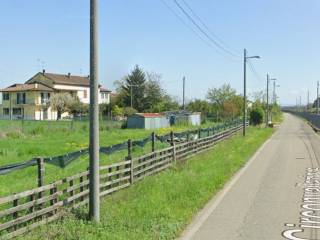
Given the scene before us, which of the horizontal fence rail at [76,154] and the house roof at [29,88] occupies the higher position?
the house roof at [29,88]

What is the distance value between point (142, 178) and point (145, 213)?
205 inches

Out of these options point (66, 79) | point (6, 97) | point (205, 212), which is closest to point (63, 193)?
point (205, 212)

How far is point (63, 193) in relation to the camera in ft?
32.3

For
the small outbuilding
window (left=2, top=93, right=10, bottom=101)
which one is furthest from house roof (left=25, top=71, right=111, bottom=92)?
the small outbuilding

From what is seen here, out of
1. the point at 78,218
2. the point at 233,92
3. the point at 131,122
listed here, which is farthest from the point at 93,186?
the point at 233,92

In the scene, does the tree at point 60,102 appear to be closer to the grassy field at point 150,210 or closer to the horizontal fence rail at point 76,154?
the horizontal fence rail at point 76,154

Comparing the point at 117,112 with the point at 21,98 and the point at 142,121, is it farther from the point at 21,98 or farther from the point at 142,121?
the point at 142,121

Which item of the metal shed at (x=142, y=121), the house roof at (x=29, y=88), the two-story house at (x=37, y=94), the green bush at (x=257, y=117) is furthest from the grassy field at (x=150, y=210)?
the house roof at (x=29, y=88)

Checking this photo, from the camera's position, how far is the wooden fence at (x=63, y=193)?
26.2 ft

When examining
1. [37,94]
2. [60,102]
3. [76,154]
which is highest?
[37,94]

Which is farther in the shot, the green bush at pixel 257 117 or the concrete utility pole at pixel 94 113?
the green bush at pixel 257 117

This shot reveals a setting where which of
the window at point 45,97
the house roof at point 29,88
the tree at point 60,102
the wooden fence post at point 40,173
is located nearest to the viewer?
the wooden fence post at point 40,173

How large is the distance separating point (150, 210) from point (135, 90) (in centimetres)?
9205

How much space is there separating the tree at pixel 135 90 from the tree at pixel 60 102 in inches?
434
